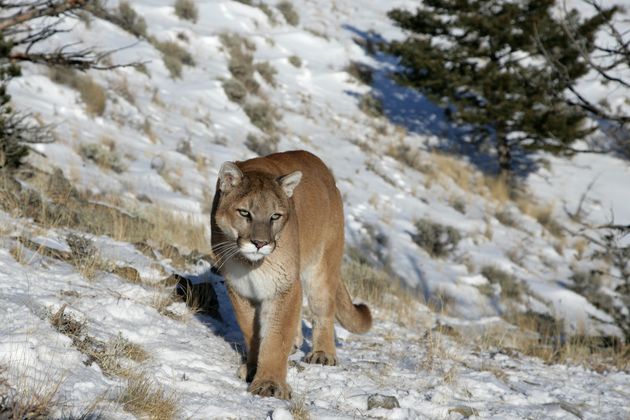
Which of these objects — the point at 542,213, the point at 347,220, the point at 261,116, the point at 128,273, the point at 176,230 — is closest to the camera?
the point at 128,273

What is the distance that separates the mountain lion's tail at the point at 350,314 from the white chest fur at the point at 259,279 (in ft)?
4.43

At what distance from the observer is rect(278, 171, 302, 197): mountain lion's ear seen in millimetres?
4258

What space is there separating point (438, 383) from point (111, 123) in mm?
10453

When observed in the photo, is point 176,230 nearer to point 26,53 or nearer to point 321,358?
point 26,53

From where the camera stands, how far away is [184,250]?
753 centimetres

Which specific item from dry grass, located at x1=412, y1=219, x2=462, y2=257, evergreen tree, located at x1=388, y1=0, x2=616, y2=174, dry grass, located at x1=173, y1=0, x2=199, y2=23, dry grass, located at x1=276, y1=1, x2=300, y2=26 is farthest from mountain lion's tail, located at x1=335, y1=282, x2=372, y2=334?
dry grass, located at x1=276, y1=1, x2=300, y2=26

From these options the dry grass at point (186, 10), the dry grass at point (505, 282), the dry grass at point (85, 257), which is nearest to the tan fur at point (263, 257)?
the dry grass at point (85, 257)

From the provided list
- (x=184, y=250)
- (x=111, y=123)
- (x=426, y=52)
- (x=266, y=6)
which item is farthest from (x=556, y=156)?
(x=184, y=250)

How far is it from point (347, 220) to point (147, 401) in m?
10.5

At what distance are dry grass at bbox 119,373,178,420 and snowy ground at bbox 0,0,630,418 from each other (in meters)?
0.08

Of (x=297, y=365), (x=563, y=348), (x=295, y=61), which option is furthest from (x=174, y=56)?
(x=297, y=365)

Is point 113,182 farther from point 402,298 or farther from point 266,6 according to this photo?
point 266,6

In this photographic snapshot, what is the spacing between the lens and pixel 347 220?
13328 mm

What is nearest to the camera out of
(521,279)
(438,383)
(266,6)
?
(438,383)
